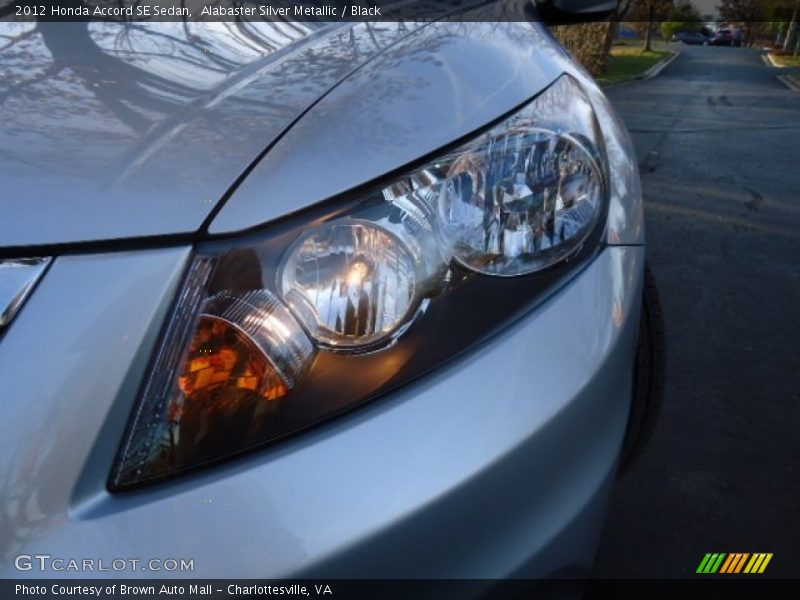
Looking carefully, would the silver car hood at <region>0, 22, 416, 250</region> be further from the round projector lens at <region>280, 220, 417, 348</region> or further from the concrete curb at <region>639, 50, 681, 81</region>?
the concrete curb at <region>639, 50, 681, 81</region>

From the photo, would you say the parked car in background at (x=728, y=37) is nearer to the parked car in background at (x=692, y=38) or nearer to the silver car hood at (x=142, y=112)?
the parked car in background at (x=692, y=38)

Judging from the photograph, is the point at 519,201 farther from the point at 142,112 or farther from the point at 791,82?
the point at 791,82

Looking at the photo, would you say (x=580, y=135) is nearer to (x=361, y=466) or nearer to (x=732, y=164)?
(x=361, y=466)

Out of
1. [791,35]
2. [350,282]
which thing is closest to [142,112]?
[350,282]

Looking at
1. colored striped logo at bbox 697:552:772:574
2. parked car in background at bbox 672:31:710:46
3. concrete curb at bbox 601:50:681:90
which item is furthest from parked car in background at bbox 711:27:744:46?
colored striped logo at bbox 697:552:772:574

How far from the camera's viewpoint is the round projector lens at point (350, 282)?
3.13 ft

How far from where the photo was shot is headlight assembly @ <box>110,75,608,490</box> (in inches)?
35.2

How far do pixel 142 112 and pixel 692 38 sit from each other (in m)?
53.5

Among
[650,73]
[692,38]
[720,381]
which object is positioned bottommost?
[692,38]

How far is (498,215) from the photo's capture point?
1.07 metres

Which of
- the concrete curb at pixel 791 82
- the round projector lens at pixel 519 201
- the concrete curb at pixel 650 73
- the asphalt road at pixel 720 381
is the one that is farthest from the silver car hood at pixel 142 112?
the concrete curb at pixel 791 82

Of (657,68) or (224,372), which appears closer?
(224,372)
